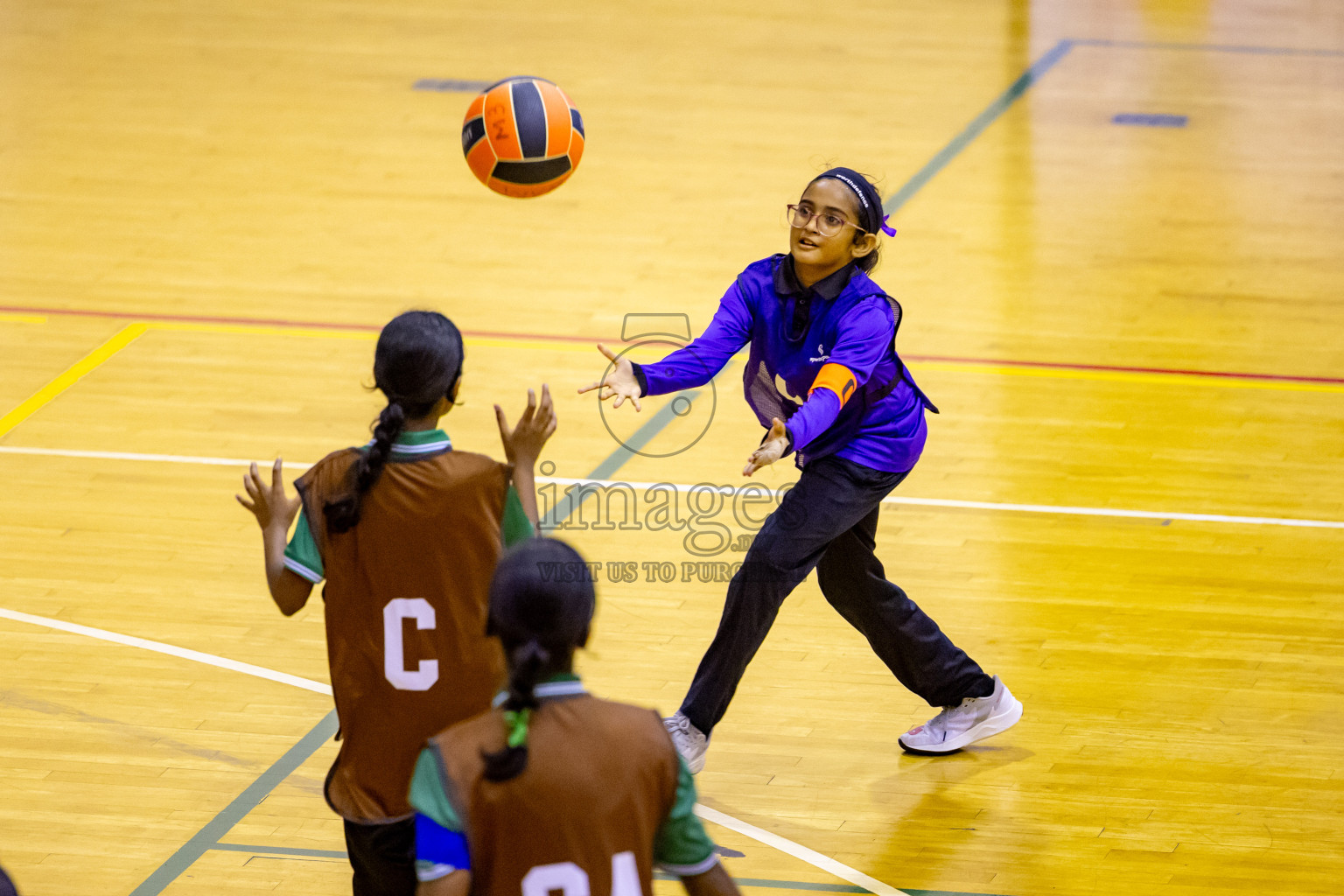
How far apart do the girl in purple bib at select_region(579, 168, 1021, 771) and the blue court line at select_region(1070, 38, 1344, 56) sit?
32.1ft

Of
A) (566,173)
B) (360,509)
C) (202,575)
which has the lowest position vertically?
(202,575)

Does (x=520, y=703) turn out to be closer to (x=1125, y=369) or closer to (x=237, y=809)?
(x=237, y=809)

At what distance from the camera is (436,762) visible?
249 cm

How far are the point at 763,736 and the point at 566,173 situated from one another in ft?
6.99

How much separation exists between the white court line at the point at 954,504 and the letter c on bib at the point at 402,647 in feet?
12.0

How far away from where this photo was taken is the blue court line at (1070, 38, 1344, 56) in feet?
43.8

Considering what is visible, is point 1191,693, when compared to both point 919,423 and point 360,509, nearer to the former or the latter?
point 919,423

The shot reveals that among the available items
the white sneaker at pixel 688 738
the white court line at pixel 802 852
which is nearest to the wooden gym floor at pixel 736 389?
the white court line at pixel 802 852

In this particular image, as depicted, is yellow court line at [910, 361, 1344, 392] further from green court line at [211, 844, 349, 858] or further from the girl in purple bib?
green court line at [211, 844, 349, 858]

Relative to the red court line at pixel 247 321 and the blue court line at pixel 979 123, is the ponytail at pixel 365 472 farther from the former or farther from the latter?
the blue court line at pixel 979 123

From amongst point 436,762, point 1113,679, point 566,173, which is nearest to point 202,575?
point 566,173

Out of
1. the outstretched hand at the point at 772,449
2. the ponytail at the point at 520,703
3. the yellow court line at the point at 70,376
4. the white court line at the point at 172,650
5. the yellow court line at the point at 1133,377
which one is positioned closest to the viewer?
the ponytail at the point at 520,703

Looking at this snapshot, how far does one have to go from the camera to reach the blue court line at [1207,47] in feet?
43.8

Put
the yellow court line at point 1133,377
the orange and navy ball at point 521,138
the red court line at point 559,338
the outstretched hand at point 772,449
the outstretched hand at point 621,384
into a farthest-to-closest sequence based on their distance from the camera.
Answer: the red court line at point 559,338 < the yellow court line at point 1133,377 < the orange and navy ball at point 521,138 < the outstretched hand at point 621,384 < the outstretched hand at point 772,449
